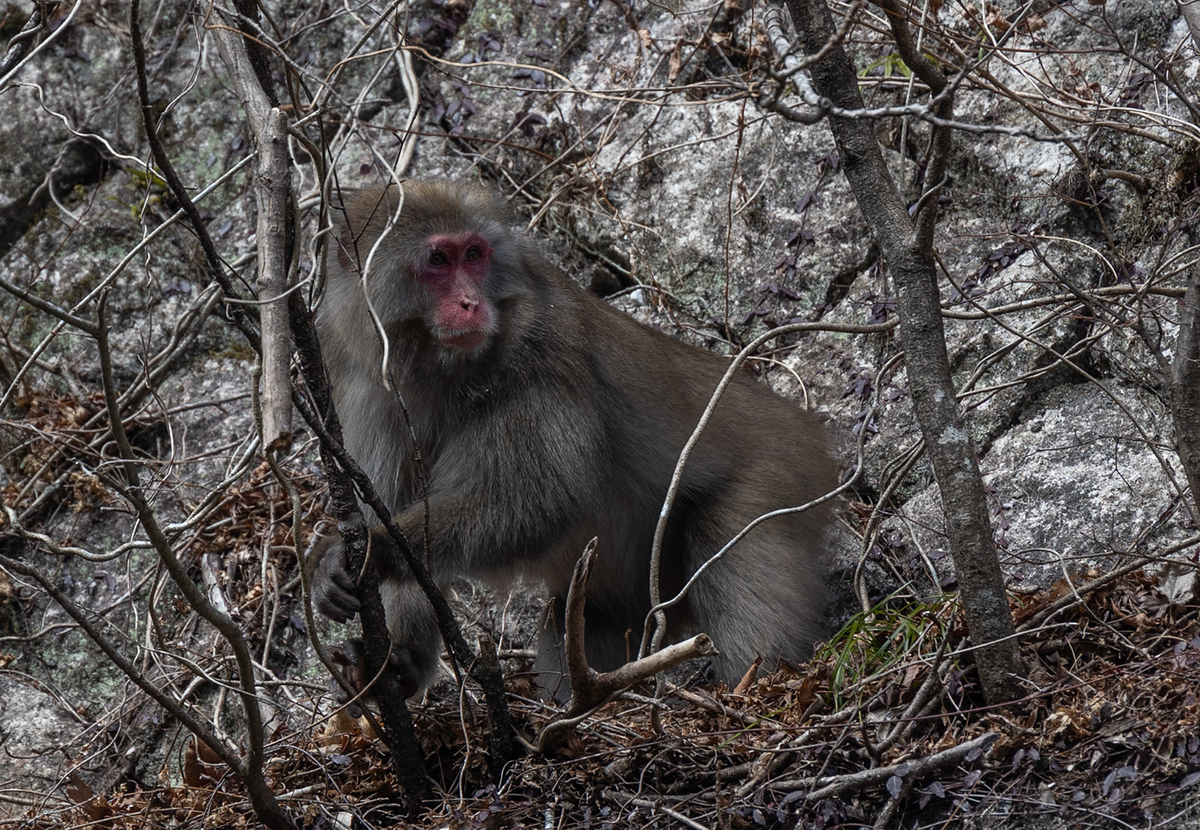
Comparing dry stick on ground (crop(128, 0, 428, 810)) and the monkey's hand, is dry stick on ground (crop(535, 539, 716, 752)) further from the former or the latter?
the monkey's hand

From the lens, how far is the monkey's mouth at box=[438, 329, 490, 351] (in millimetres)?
3758

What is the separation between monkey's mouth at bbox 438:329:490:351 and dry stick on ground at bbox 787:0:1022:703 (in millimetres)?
1405

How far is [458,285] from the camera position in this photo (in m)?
3.84

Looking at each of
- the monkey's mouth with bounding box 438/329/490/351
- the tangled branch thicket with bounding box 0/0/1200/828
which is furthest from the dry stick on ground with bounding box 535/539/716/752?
the monkey's mouth with bounding box 438/329/490/351

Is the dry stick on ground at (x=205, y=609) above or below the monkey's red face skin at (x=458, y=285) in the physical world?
below

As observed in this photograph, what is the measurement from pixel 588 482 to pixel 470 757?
1.12 meters

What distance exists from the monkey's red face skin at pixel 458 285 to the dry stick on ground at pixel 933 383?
4.56ft

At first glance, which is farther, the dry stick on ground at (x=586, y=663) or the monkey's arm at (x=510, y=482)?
the monkey's arm at (x=510, y=482)

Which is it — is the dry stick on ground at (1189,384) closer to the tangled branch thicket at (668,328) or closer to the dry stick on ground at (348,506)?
the tangled branch thicket at (668,328)

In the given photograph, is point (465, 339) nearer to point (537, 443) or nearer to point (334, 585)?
point (537, 443)

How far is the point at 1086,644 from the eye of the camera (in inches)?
124

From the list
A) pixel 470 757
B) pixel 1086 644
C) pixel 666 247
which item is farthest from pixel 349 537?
pixel 666 247

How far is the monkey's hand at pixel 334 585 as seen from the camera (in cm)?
327

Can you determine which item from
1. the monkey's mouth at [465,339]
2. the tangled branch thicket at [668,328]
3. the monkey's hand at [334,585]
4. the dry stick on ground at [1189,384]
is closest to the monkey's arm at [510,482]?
the monkey's mouth at [465,339]
